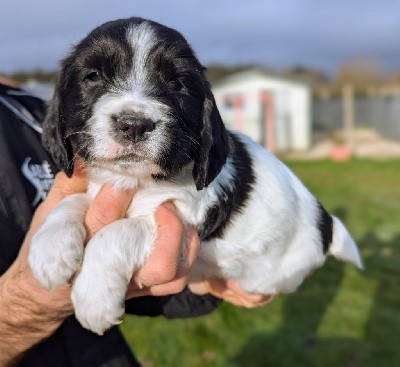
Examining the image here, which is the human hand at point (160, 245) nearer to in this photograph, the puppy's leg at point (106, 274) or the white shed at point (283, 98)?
the puppy's leg at point (106, 274)

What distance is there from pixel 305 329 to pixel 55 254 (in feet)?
16.5

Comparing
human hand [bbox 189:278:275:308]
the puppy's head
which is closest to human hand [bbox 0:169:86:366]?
the puppy's head

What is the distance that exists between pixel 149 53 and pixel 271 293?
1.49 meters

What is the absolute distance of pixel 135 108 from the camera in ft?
7.07

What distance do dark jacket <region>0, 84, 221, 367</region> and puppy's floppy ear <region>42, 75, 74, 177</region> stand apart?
0.23 m

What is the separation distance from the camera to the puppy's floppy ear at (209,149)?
245 centimetres

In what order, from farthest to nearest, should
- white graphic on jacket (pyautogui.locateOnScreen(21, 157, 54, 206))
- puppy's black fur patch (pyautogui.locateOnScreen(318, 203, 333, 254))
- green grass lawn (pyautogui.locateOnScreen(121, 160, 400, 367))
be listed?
green grass lawn (pyautogui.locateOnScreen(121, 160, 400, 367)), puppy's black fur patch (pyautogui.locateOnScreen(318, 203, 333, 254)), white graphic on jacket (pyautogui.locateOnScreen(21, 157, 54, 206))

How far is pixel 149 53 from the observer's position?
2.36 metres

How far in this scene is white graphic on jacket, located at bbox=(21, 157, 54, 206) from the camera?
2.69 metres

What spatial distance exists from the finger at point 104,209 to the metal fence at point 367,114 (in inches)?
1322

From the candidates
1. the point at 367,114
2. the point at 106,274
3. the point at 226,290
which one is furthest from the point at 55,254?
the point at 367,114

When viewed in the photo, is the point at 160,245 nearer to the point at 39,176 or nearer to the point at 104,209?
the point at 104,209

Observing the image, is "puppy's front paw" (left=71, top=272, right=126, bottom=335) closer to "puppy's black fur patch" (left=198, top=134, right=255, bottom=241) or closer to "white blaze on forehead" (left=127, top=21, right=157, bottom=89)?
"puppy's black fur patch" (left=198, top=134, right=255, bottom=241)

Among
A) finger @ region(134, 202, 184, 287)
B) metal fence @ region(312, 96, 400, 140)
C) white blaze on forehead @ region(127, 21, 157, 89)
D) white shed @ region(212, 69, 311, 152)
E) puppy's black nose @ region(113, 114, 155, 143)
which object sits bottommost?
metal fence @ region(312, 96, 400, 140)
